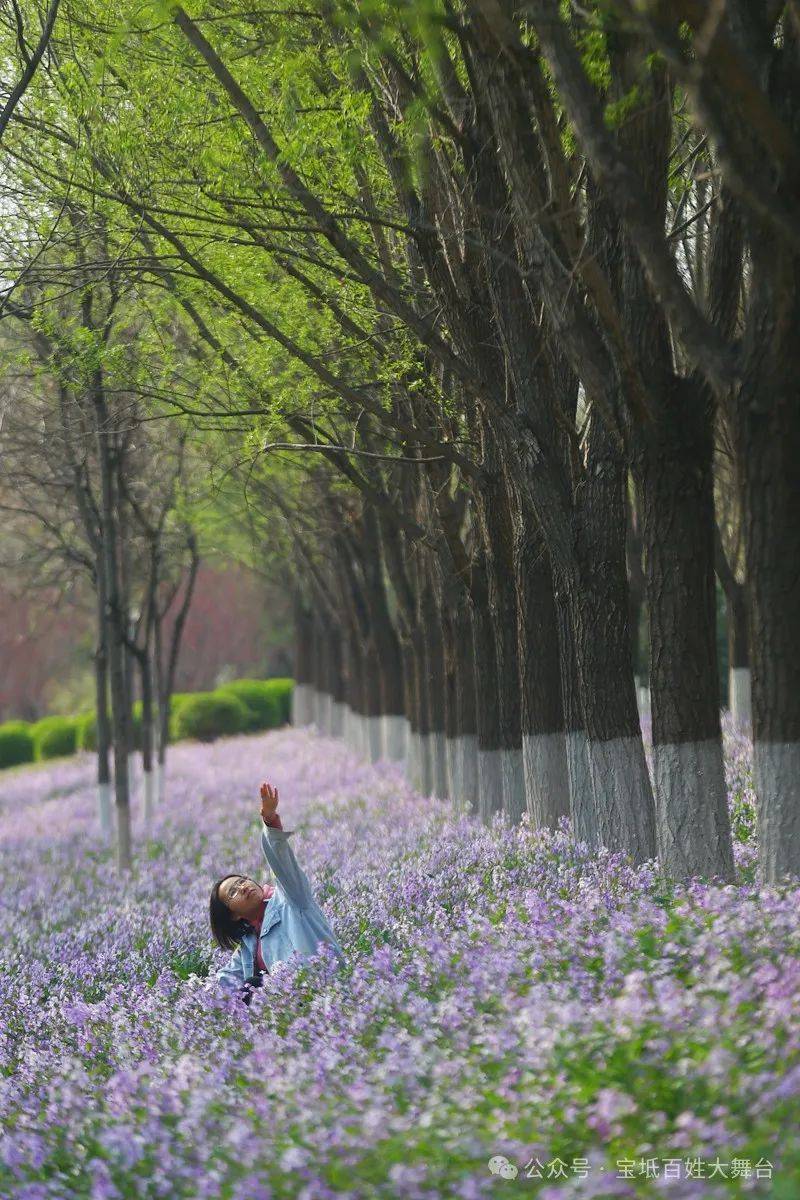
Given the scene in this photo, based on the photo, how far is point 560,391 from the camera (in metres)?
12.3

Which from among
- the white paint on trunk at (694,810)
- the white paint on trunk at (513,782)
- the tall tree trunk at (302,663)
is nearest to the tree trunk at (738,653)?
the white paint on trunk at (513,782)

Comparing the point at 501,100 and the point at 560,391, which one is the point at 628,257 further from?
the point at 560,391

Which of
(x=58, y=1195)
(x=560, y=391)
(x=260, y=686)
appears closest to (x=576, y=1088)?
(x=58, y=1195)

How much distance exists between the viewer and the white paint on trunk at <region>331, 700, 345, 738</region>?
46384mm

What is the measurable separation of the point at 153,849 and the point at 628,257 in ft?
51.1

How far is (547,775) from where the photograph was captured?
13.7 metres

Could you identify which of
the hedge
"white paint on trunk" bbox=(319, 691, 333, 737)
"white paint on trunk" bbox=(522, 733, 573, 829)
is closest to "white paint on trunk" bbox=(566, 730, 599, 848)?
"white paint on trunk" bbox=(522, 733, 573, 829)

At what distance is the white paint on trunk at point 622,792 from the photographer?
428 inches

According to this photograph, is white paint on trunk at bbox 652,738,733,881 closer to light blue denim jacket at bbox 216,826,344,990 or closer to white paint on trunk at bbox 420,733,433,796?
light blue denim jacket at bbox 216,826,344,990

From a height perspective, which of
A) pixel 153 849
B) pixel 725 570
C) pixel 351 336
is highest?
pixel 351 336

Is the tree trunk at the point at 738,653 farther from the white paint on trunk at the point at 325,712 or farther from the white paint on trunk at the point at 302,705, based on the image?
the white paint on trunk at the point at 302,705

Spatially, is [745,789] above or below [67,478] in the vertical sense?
below

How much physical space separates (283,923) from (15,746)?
49.6 metres

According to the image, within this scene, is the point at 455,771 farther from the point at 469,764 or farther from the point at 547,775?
the point at 547,775
